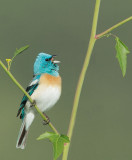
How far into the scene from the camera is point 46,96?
10.5 ft

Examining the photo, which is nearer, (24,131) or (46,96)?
(46,96)

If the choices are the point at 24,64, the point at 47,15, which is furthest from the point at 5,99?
the point at 47,15

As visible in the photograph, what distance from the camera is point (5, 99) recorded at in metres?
11.4

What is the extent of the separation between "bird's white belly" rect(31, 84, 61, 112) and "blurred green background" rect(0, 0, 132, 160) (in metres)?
4.71

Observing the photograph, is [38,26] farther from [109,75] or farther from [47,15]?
[109,75]

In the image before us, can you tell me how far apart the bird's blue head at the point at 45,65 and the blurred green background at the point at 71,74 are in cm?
460

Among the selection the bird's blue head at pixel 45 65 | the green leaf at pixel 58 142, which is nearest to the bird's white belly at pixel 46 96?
the bird's blue head at pixel 45 65

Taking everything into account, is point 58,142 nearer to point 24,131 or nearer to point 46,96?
point 46,96

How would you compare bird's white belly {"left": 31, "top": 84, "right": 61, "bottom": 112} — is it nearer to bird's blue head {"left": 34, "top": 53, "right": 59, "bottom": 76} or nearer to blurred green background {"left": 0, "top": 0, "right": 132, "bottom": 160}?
bird's blue head {"left": 34, "top": 53, "right": 59, "bottom": 76}

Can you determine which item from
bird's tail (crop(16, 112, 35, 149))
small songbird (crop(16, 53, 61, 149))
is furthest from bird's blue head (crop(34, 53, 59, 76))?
bird's tail (crop(16, 112, 35, 149))

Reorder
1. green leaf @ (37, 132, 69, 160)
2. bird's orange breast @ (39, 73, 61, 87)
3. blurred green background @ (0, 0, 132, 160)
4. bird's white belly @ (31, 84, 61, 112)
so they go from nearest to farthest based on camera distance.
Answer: green leaf @ (37, 132, 69, 160)
bird's white belly @ (31, 84, 61, 112)
bird's orange breast @ (39, 73, 61, 87)
blurred green background @ (0, 0, 132, 160)

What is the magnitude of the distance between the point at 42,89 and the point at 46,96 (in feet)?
0.23

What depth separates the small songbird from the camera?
317 centimetres

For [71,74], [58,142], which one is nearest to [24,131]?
[58,142]
